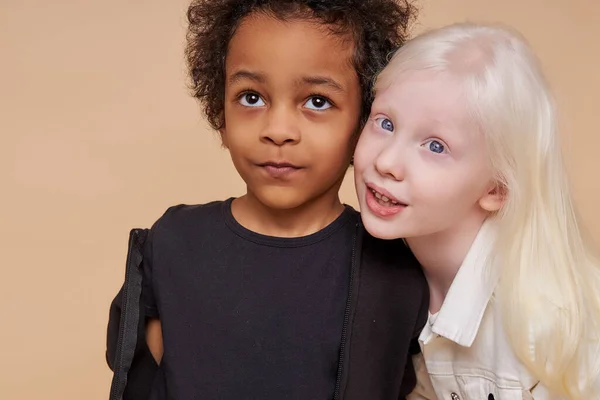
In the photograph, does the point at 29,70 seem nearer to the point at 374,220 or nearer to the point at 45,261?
the point at 45,261

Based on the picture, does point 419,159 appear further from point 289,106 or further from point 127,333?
point 127,333

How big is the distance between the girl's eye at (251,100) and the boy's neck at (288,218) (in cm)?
18

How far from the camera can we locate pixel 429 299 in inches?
70.6

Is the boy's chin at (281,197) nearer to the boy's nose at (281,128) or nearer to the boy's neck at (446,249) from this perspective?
the boy's nose at (281,128)

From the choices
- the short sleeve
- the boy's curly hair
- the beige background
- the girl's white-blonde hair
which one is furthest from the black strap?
the beige background

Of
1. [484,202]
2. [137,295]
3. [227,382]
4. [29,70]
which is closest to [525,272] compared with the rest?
[484,202]

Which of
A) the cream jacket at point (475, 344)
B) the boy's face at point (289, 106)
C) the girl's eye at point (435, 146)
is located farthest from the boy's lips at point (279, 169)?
the cream jacket at point (475, 344)

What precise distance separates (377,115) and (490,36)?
0.22 meters

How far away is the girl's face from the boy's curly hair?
8 cm

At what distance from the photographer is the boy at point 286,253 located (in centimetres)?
165

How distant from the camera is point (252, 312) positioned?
1.72 meters

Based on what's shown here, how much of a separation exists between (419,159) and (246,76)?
1.00ft

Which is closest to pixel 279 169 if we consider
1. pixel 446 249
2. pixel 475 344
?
pixel 446 249

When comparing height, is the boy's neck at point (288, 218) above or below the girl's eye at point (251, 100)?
below
